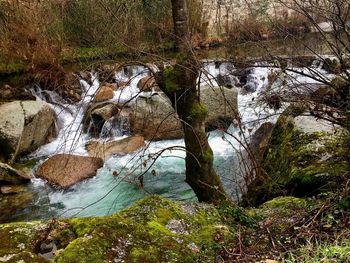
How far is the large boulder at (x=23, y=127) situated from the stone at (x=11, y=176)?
733mm

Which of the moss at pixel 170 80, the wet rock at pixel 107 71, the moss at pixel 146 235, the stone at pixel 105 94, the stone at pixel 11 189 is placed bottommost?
the stone at pixel 11 189

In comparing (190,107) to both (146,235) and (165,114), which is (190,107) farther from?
(165,114)

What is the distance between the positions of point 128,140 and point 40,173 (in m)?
1.76

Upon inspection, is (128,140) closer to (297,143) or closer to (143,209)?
(297,143)

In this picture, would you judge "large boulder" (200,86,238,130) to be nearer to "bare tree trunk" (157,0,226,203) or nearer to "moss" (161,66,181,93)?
"bare tree trunk" (157,0,226,203)

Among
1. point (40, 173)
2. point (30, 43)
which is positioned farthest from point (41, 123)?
point (30, 43)

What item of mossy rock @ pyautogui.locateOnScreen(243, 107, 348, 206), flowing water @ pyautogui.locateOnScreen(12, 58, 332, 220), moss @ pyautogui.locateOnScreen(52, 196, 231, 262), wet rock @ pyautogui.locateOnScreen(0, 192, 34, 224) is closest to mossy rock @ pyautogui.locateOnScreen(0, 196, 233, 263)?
moss @ pyautogui.locateOnScreen(52, 196, 231, 262)

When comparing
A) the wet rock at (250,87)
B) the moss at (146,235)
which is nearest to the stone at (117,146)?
the wet rock at (250,87)

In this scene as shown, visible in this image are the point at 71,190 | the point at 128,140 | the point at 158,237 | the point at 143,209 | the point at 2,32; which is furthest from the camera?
the point at 2,32

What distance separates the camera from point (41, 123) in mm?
7973

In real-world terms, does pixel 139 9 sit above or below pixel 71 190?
above

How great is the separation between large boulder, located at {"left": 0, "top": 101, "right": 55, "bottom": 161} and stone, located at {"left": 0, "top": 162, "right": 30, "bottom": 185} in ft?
2.41

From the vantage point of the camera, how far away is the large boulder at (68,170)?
21.6 feet

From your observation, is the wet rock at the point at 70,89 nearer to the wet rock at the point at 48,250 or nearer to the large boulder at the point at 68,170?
the large boulder at the point at 68,170
